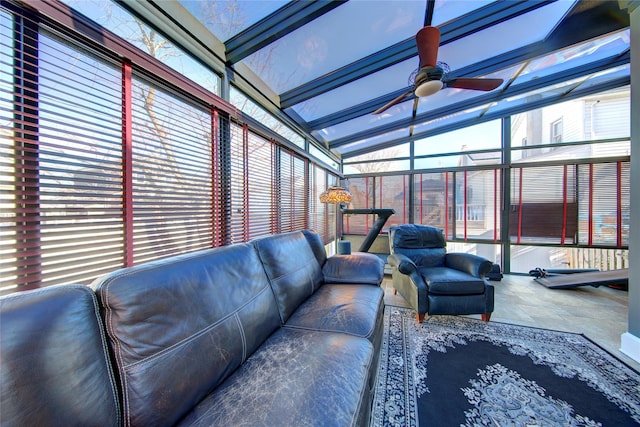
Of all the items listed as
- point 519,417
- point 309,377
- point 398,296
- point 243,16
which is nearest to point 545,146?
point 398,296

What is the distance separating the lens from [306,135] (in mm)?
3668

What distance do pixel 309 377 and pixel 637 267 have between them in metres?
2.78

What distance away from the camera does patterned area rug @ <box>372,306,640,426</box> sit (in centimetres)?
132

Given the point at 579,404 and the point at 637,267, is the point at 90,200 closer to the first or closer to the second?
the point at 579,404

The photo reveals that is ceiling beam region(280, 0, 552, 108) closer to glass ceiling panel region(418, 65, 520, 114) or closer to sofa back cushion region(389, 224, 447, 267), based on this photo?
glass ceiling panel region(418, 65, 520, 114)

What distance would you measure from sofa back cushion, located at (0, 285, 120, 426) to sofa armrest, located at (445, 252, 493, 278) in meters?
2.96

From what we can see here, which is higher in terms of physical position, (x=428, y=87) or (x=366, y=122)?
(x=366, y=122)

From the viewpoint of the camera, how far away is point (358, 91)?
111 inches

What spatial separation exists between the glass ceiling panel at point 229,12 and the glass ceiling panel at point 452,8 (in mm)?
1298

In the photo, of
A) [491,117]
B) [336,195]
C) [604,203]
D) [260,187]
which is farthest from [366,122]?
[604,203]

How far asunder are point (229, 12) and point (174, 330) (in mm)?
2123

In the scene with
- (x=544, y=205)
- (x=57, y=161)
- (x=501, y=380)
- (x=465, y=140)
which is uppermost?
(x=465, y=140)

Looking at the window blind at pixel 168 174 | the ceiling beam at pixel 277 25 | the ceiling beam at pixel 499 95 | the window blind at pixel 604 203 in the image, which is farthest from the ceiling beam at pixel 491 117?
the window blind at pixel 168 174

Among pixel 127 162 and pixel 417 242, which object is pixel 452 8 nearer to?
pixel 417 242
